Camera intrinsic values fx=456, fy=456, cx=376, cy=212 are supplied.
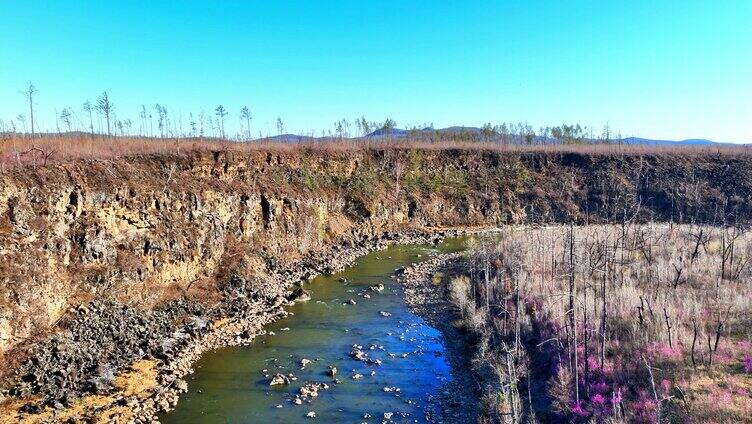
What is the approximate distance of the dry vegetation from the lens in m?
16.2

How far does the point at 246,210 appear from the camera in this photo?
38.5m

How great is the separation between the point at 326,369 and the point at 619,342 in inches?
538

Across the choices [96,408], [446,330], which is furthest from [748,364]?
[96,408]

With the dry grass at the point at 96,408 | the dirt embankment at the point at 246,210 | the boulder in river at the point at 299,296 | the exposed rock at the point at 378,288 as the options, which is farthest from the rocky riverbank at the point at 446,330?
the dry grass at the point at 96,408

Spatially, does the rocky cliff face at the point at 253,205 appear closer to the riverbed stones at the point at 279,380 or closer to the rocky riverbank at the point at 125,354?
the rocky riverbank at the point at 125,354

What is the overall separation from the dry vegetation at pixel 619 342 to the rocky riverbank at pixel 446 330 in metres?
0.80

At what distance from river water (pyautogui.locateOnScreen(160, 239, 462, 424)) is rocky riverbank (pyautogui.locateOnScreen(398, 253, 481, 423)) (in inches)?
21.3

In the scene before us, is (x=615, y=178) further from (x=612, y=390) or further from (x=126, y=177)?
(x=126, y=177)

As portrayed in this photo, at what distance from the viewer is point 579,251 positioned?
3750 centimetres

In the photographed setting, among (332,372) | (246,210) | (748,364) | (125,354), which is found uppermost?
(246,210)

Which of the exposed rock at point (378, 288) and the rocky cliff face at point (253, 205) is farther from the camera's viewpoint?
the exposed rock at point (378, 288)

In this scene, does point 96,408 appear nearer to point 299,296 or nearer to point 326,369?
point 326,369

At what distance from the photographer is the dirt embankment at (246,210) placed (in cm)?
2242

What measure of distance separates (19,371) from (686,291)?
3379 cm
